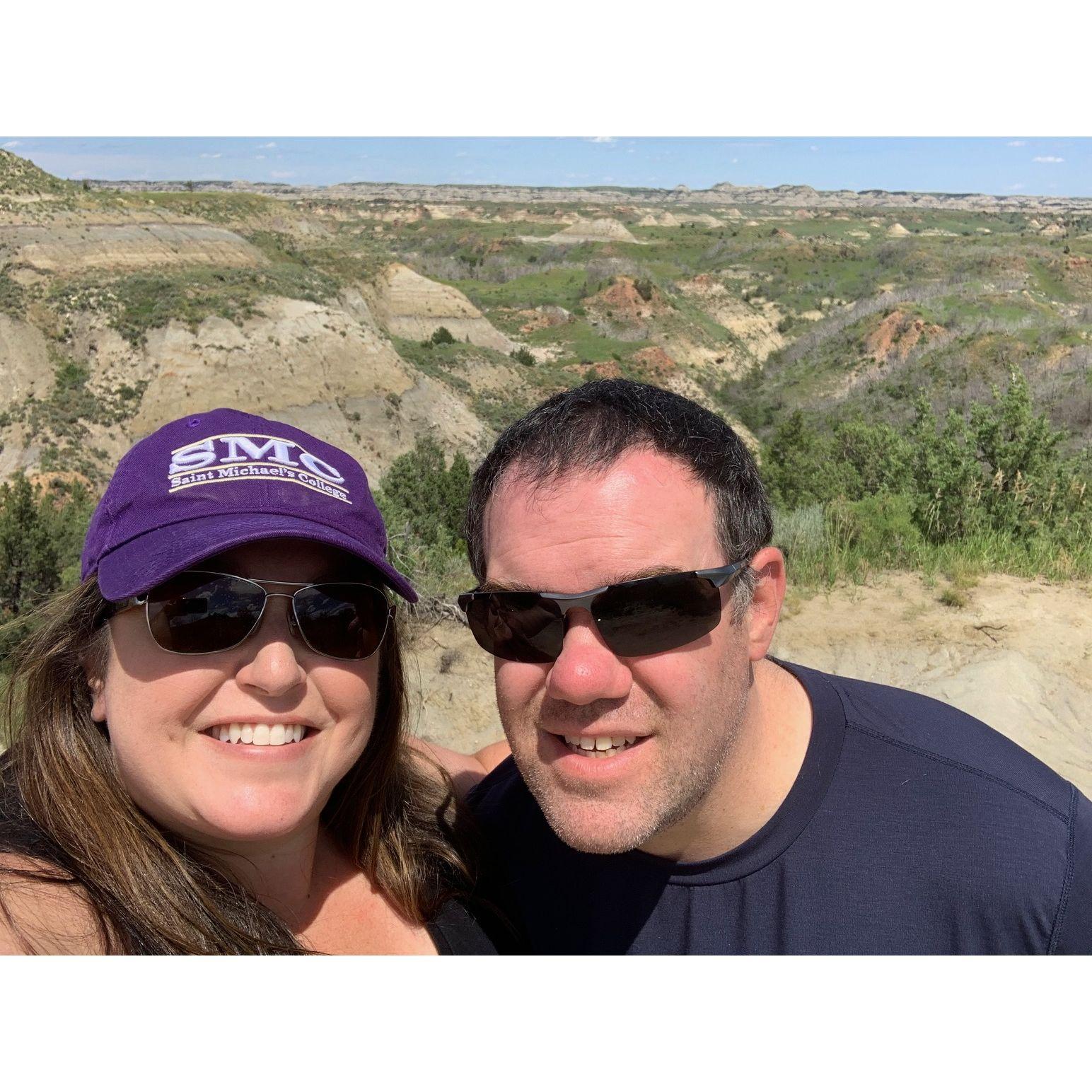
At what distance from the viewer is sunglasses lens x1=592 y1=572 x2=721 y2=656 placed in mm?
1646

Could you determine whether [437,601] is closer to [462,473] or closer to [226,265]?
[462,473]

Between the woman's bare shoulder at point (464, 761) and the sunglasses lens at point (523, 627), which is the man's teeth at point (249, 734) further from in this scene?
the woman's bare shoulder at point (464, 761)

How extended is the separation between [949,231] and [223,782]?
11529 cm

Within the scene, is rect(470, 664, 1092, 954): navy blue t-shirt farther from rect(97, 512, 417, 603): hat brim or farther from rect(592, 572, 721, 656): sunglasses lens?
rect(97, 512, 417, 603): hat brim

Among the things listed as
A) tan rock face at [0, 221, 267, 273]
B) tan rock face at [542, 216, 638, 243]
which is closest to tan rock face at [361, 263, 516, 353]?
tan rock face at [0, 221, 267, 273]

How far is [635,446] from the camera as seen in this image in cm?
176

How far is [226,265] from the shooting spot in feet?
115

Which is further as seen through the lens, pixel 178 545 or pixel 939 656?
pixel 939 656

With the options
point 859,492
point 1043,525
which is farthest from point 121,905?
point 859,492

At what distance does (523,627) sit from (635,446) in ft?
1.40

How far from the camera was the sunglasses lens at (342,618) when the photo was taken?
61.6 inches

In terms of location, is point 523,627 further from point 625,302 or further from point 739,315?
point 739,315

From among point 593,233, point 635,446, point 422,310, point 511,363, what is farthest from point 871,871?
point 593,233

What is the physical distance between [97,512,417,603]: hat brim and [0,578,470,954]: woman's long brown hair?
4.5 inches
